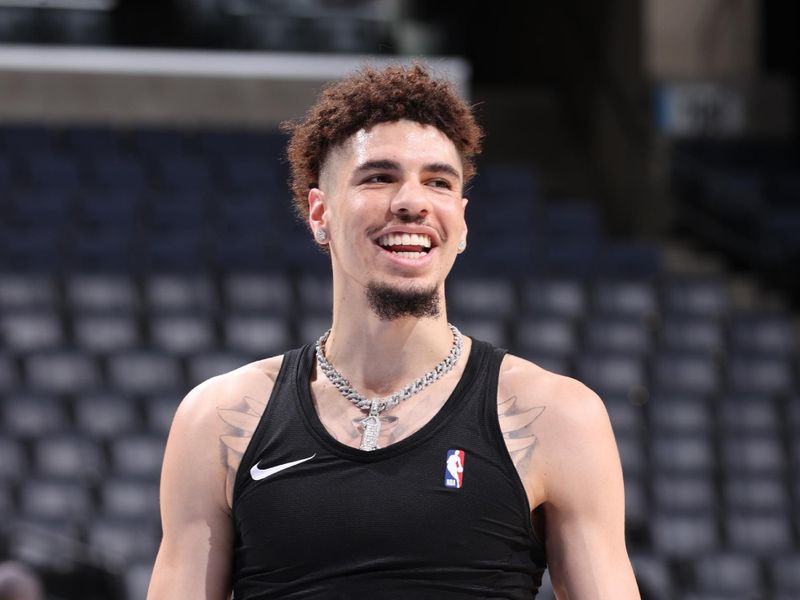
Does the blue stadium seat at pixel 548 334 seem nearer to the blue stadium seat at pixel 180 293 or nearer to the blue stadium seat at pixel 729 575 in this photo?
the blue stadium seat at pixel 729 575

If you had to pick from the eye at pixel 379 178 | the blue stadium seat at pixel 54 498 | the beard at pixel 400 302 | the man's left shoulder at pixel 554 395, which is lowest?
the blue stadium seat at pixel 54 498

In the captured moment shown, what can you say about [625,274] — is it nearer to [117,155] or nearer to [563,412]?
[117,155]

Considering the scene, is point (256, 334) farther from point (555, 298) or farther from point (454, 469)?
point (454, 469)

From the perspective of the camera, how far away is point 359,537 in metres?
1.79

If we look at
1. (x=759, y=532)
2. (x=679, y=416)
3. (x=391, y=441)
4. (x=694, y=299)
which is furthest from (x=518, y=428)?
(x=694, y=299)

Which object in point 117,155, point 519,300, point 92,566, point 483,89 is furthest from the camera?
point 483,89

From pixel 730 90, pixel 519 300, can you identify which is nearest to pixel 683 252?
pixel 730 90

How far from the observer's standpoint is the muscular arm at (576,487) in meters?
1.83

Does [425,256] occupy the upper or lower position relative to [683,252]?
upper

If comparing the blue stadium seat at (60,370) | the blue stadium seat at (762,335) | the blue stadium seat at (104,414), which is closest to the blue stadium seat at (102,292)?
the blue stadium seat at (60,370)

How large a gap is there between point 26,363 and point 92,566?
1943 millimetres

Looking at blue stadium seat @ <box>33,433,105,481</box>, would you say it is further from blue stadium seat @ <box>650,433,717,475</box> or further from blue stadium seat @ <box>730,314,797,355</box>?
blue stadium seat @ <box>730,314,797,355</box>

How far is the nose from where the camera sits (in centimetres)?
186

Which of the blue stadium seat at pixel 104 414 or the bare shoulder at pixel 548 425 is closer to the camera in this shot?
the bare shoulder at pixel 548 425
